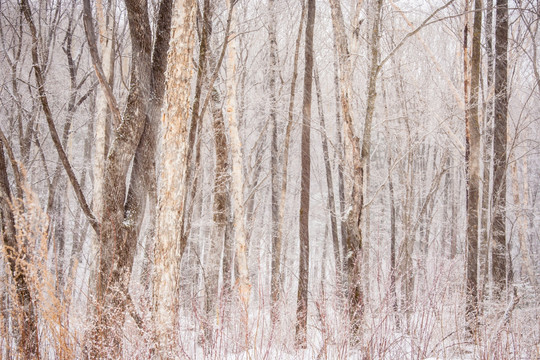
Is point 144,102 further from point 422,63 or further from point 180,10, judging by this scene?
point 422,63

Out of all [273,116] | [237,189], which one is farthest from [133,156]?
[273,116]

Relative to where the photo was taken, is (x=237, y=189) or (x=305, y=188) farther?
(x=305, y=188)

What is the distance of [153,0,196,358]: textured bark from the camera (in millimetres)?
2637

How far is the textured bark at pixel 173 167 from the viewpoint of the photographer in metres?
2.64

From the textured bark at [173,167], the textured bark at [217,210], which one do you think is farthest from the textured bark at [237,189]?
the textured bark at [173,167]

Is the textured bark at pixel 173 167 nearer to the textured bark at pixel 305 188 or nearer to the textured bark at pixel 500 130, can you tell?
the textured bark at pixel 305 188

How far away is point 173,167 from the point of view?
8.94 feet

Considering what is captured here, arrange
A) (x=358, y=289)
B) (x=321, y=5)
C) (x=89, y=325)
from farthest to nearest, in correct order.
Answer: (x=321, y=5) → (x=358, y=289) → (x=89, y=325)

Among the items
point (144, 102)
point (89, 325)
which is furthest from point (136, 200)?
point (89, 325)

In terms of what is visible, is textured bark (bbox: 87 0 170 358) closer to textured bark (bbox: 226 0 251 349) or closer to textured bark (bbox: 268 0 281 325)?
textured bark (bbox: 226 0 251 349)

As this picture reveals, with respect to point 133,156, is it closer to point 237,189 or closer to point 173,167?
point 173,167

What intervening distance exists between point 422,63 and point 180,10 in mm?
10121

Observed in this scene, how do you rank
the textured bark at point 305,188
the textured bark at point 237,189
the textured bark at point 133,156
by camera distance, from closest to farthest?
the textured bark at point 133,156 < the textured bark at point 237,189 < the textured bark at point 305,188

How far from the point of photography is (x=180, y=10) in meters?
2.76
